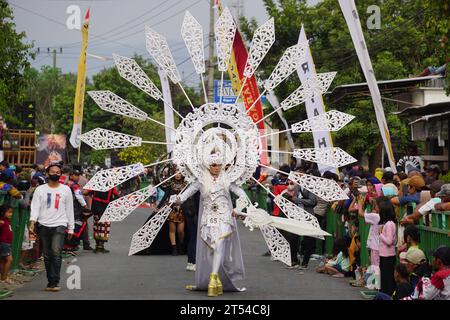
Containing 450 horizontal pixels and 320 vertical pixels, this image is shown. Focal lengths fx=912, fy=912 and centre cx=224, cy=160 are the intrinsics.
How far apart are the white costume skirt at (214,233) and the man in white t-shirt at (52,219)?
199cm

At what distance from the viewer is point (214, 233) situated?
1276 centimetres

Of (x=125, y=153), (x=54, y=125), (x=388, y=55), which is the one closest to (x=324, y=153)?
(x=388, y=55)

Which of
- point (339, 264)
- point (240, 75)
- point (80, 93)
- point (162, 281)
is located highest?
point (240, 75)

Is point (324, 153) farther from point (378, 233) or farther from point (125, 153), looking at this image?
point (125, 153)

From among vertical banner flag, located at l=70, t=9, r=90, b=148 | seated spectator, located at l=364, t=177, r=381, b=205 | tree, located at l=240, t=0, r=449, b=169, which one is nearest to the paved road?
seated spectator, located at l=364, t=177, r=381, b=205

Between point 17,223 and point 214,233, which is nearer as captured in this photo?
point 214,233

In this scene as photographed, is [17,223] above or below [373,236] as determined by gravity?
above

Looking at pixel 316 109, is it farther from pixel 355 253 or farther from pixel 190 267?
pixel 190 267

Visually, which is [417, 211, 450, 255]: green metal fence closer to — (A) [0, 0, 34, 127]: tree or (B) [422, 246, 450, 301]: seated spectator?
(B) [422, 246, 450, 301]: seated spectator

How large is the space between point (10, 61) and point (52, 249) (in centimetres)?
724

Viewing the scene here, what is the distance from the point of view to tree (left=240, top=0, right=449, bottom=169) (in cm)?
3072

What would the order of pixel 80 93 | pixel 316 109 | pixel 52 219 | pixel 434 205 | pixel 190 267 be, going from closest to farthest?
pixel 434 205
pixel 52 219
pixel 190 267
pixel 316 109
pixel 80 93

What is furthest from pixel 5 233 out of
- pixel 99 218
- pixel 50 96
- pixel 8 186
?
pixel 50 96

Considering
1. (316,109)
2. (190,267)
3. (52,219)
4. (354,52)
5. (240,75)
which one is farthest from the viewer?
(354,52)
